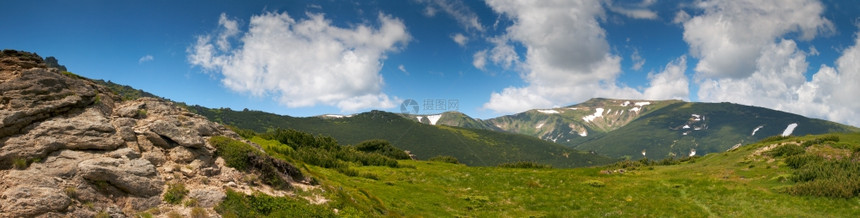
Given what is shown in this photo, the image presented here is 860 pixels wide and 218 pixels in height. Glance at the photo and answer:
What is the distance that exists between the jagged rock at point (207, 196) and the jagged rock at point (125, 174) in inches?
50.1

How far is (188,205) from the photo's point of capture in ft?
49.3

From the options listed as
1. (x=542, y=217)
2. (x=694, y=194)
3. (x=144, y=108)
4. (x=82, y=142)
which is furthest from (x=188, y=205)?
(x=694, y=194)

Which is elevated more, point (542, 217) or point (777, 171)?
point (777, 171)

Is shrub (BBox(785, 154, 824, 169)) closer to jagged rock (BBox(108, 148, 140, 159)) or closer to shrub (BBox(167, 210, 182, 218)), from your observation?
shrub (BBox(167, 210, 182, 218))

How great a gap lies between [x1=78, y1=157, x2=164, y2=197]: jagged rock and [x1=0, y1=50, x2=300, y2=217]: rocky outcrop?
3 cm

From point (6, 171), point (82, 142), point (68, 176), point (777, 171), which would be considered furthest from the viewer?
point (777, 171)

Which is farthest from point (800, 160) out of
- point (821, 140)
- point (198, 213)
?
point (198, 213)

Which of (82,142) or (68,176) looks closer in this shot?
(68,176)

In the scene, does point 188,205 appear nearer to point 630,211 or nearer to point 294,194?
point 294,194

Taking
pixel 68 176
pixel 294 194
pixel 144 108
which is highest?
pixel 144 108

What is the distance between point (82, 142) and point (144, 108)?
18.2 ft

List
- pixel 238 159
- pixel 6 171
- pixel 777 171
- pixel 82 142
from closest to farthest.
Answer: pixel 6 171 < pixel 82 142 < pixel 238 159 < pixel 777 171

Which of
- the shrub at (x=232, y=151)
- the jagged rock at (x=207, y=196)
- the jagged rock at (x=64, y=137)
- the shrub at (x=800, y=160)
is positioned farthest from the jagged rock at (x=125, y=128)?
the shrub at (x=800, y=160)

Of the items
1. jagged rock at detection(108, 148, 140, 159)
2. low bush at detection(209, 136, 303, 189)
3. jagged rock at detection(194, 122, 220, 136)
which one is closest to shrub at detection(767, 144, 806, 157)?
low bush at detection(209, 136, 303, 189)
